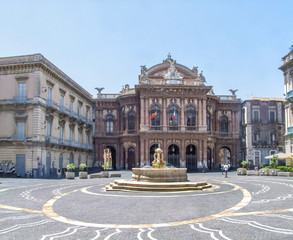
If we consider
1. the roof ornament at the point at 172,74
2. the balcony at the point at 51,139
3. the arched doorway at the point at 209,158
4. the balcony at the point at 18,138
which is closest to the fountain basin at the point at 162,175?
the balcony at the point at 18,138

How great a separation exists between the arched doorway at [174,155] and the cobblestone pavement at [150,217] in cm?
3163

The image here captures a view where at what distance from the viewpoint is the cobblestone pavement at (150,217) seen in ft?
29.8

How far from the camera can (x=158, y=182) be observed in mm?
20531

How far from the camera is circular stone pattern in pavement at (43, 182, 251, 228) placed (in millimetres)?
10828

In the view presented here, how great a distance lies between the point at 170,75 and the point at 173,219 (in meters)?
39.1

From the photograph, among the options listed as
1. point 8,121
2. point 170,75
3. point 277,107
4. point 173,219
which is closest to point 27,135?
point 8,121

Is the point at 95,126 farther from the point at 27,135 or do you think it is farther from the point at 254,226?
the point at 254,226

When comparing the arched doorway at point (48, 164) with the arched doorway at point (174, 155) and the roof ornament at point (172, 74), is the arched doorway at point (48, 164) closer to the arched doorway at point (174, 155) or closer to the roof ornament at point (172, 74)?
the arched doorway at point (174, 155)

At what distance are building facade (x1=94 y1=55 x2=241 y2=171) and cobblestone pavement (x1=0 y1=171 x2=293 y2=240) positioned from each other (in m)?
31.2

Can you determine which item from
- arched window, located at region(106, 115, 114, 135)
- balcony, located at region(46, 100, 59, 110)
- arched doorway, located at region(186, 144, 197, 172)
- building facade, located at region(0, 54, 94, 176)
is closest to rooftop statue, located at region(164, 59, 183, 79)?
arched doorway, located at region(186, 144, 197, 172)

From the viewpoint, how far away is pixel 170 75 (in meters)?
48.9

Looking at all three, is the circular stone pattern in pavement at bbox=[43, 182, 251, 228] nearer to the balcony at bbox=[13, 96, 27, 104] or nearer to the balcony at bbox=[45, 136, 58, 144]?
the balcony at bbox=[45, 136, 58, 144]

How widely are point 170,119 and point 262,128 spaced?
62.9 ft

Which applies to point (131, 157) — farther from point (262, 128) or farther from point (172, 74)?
point (262, 128)
